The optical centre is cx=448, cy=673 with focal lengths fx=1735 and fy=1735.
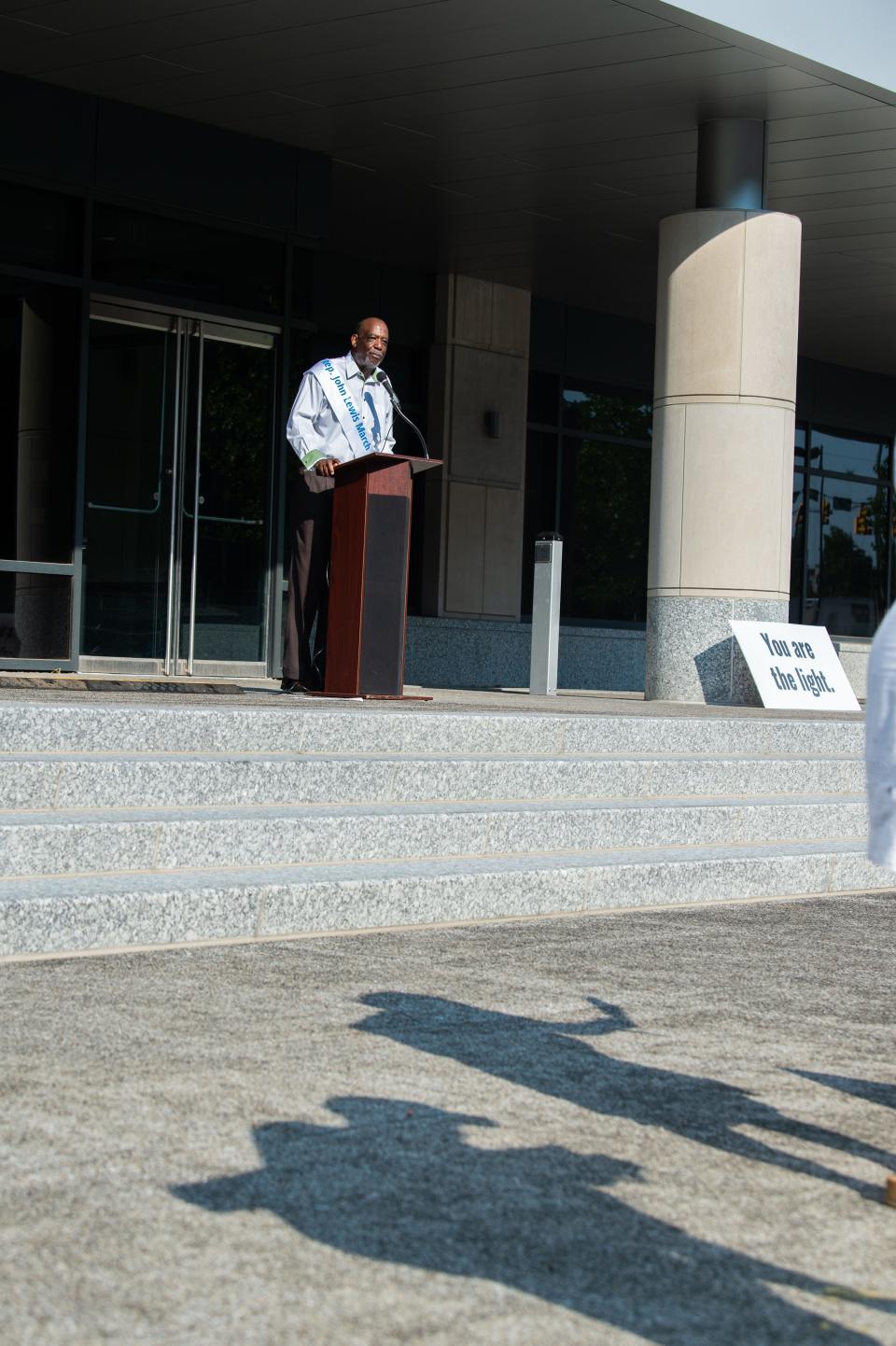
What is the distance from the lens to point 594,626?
2269 cm

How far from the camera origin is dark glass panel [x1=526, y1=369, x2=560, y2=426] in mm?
21875

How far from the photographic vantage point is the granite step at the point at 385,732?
7.50 m

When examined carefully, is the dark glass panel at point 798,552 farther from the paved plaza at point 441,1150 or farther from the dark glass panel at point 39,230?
the paved plaza at point 441,1150

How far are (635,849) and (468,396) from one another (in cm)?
1309

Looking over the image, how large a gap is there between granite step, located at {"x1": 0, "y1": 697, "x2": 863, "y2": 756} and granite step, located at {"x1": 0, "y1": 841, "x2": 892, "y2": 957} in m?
1.12

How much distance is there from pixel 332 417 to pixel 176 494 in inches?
202

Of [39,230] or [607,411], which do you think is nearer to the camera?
[39,230]

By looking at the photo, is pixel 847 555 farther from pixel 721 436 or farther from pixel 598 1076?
pixel 598 1076

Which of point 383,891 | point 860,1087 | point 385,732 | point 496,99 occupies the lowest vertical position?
point 860,1087

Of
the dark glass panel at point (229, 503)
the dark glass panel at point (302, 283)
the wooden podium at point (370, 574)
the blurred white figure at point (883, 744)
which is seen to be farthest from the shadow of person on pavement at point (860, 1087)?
the dark glass panel at point (302, 283)

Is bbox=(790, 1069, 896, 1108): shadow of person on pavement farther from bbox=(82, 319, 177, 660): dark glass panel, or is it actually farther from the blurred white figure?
bbox=(82, 319, 177, 660): dark glass panel

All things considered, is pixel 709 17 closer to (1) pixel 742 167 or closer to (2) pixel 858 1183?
(1) pixel 742 167

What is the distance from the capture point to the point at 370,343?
1028cm


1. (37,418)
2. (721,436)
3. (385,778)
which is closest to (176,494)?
(37,418)
